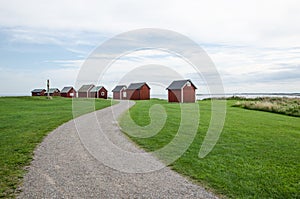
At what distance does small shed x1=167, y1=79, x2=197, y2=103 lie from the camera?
52531 millimetres

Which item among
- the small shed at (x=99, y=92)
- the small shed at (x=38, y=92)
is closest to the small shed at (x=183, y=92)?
the small shed at (x=99, y=92)

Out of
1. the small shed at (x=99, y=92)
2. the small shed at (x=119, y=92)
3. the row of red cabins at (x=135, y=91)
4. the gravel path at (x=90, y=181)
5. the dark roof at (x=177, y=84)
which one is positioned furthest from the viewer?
the small shed at (x=99, y=92)

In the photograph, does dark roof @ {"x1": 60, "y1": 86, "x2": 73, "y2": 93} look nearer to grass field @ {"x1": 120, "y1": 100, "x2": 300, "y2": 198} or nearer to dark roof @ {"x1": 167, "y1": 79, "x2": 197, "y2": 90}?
dark roof @ {"x1": 167, "y1": 79, "x2": 197, "y2": 90}

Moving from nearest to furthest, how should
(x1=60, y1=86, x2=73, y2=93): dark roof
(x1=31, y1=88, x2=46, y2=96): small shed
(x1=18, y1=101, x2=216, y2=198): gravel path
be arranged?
(x1=18, y1=101, x2=216, y2=198): gravel path < (x1=60, y1=86, x2=73, y2=93): dark roof < (x1=31, y1=88, x2=46, y2=96): small shed

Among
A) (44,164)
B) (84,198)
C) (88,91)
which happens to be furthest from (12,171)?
(88,91)

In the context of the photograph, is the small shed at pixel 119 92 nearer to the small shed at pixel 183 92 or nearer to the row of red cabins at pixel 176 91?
the row of red cabins at pixel 176 91

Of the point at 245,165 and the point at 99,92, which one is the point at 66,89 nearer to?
the point at 99,92

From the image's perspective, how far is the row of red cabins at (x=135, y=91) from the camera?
174 ft

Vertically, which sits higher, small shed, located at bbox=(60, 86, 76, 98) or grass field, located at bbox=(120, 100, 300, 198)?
small shed, located at bbox=(60, 86, 76, 98)

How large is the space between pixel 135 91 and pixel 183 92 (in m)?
15.7

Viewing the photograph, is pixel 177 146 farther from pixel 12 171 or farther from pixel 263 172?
pixel 12 171

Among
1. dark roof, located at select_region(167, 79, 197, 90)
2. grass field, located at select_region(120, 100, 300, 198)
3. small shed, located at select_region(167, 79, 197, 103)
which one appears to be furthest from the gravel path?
dark roof, located at select_region(167, 79, 197, 90)

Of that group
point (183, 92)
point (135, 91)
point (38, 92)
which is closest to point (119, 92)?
point (135, 91)

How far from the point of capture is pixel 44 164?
8.19 m
